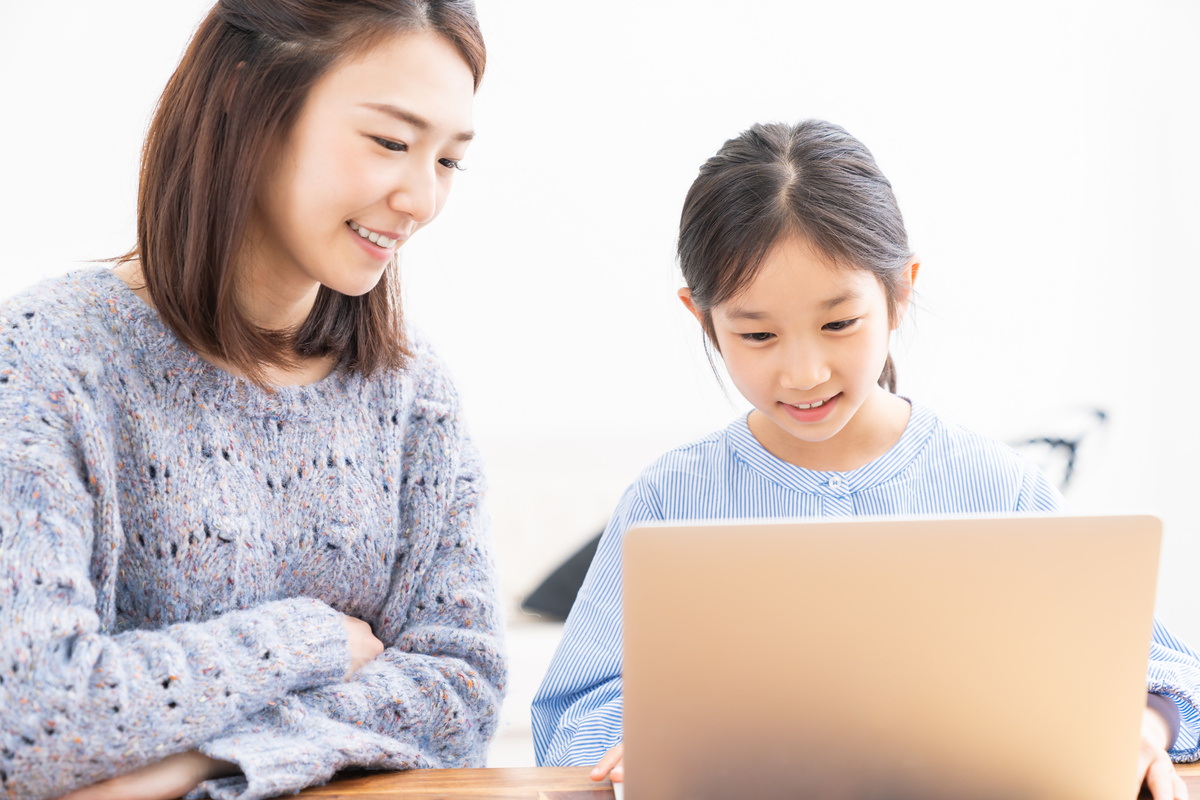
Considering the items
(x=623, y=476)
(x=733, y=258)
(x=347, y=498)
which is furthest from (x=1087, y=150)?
(x=347, y=498)

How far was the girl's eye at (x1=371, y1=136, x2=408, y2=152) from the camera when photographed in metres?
1.02

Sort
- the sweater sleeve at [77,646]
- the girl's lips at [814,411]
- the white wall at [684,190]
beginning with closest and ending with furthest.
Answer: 1. the sweater sleeve at [77,646]
2. the girl's lips at [814,411]
3. the white wall at [684,190]

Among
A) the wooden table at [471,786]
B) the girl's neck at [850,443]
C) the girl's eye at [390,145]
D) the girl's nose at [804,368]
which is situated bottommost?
the wooden table at [471,786]

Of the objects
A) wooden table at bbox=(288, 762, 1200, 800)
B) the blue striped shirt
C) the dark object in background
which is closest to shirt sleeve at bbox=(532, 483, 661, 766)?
the blue striped shirt

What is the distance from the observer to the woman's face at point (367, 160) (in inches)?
39.4

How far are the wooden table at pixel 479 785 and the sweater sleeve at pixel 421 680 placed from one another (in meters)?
0.02

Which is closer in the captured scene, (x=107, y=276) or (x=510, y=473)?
(x=107, y=276)

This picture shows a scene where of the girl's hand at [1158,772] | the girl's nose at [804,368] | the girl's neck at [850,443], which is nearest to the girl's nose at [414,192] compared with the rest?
the girl's nose at [804,368]

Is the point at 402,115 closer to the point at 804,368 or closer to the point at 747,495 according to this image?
the point at 804,368

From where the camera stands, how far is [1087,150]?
116 inches

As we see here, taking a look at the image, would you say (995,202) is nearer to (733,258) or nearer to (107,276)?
(733,258)

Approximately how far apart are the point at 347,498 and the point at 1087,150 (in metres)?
2.79

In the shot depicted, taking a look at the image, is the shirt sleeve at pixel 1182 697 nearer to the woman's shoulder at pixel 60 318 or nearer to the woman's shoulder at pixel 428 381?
the woman's shoulder at pixel 428 381

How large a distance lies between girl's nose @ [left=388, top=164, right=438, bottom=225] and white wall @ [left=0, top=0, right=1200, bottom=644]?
1736 mm
